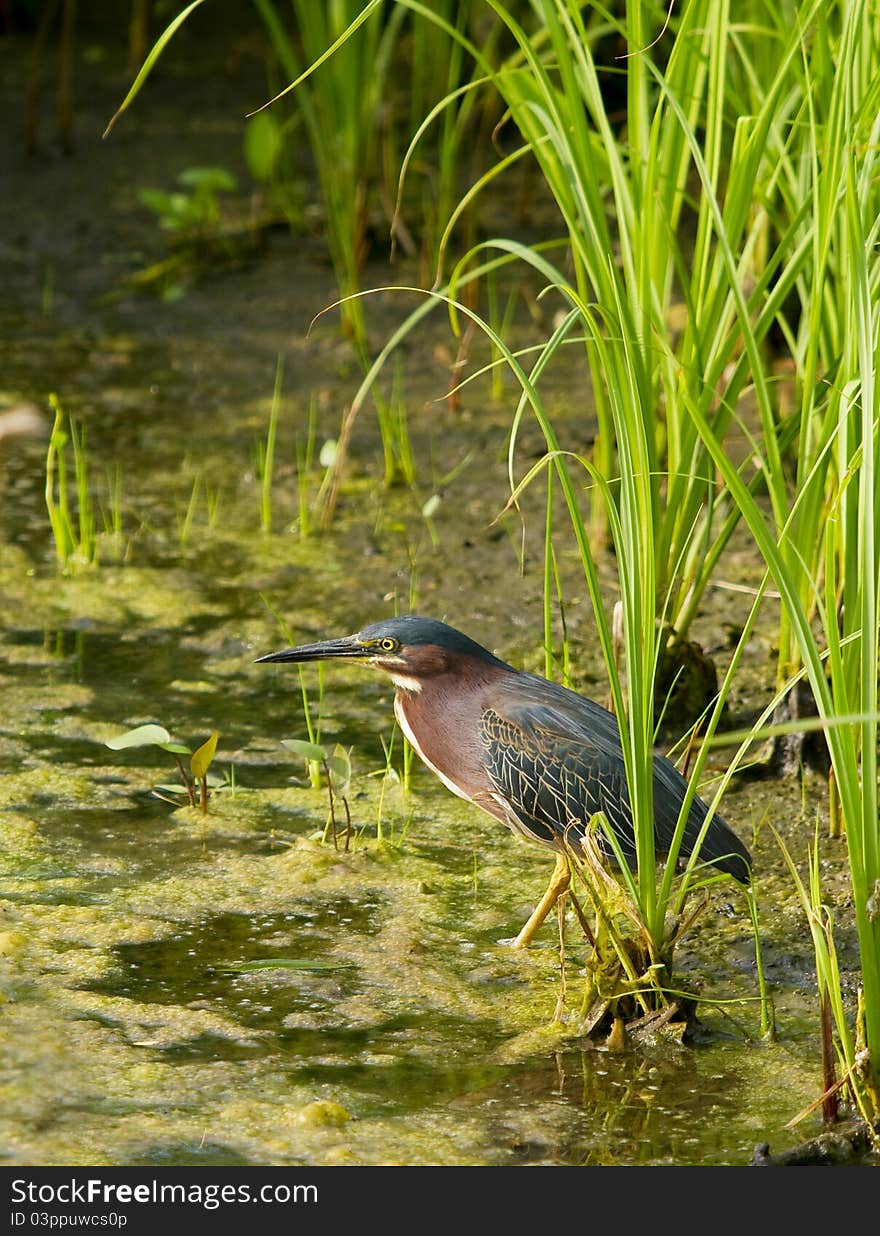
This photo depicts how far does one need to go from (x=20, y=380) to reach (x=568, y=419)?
80.9 inches

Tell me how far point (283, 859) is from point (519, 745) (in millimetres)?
639

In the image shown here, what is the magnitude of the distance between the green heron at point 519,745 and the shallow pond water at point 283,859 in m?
0.25

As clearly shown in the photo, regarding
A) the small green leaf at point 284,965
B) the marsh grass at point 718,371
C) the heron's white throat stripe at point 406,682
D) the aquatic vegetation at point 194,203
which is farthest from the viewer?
the aquatic vegetation at point 194,203

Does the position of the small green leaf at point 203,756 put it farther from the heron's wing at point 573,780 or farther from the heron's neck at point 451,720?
the heron's wing at point 573,780

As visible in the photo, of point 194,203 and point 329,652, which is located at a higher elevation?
point 194,203

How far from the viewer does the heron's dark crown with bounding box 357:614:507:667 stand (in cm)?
344

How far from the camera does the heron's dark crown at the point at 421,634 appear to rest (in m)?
3.44

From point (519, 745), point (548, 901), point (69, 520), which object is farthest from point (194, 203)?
point (548, 901)

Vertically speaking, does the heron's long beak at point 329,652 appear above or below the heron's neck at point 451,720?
above

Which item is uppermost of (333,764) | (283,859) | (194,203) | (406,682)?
(194,203)

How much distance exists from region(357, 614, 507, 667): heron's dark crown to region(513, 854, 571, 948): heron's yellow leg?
0.50 metres

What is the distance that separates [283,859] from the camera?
11.8 feet

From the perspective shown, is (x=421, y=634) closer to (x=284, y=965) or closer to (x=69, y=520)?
(x=284, y=965)

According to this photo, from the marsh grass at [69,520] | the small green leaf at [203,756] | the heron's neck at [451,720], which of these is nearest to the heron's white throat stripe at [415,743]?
the heron's neck at [451,720]
